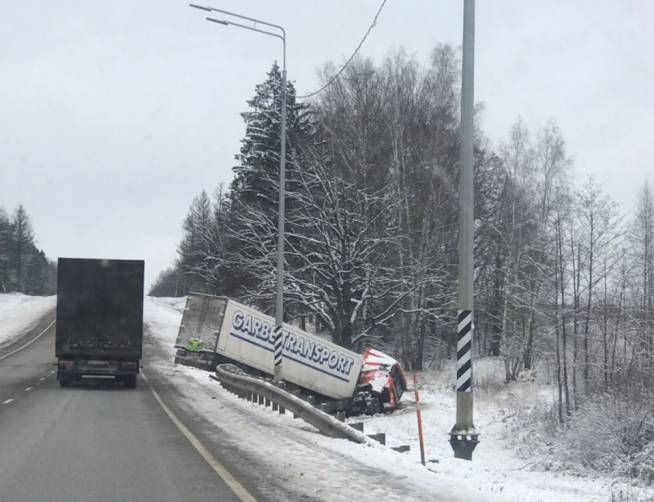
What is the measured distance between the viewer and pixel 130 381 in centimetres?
2736

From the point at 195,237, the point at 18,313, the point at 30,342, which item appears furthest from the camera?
the point at 195,237

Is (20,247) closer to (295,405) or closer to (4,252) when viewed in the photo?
(4,252)

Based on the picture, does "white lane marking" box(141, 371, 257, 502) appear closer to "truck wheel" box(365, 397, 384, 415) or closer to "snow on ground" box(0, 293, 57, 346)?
"truck wheel" box(365, 397, 384, 415)

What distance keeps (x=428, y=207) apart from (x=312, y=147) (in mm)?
6215

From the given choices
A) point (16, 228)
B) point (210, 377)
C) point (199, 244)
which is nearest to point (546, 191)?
point (210, 377)

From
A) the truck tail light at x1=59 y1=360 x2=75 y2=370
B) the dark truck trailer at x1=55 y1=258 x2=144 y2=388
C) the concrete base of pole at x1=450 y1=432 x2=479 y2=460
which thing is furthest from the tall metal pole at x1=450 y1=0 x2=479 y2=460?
the truck tail light at x1=59 y1=360 x2=75 y2=370

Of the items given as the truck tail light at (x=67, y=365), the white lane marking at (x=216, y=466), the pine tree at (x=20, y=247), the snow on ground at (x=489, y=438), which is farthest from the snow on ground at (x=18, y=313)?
the pine tree at (x=20, y=247)

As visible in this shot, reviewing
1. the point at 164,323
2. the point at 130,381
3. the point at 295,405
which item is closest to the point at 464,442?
the point at 295,405

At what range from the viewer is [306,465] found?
36.5 feet

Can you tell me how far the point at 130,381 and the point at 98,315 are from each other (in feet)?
9.92

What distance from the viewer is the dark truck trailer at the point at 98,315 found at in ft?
83.3

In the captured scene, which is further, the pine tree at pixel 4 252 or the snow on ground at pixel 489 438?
the pine tree at pixel 4 252

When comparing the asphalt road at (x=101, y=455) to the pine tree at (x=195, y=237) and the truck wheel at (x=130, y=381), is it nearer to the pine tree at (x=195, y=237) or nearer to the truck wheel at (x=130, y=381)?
the truck wheel at (x=130, y=381)

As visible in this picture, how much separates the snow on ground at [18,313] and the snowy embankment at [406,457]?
33.7 m
